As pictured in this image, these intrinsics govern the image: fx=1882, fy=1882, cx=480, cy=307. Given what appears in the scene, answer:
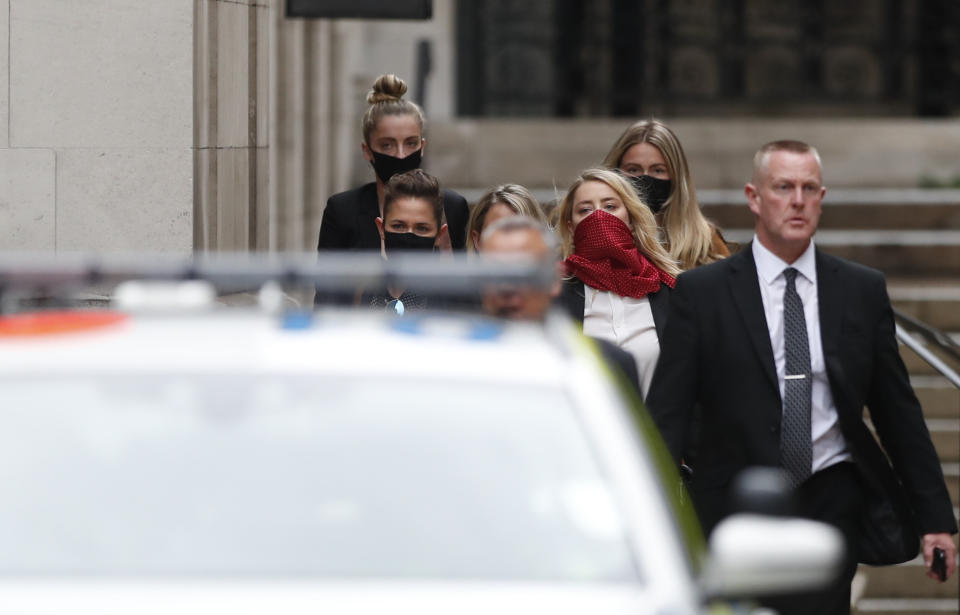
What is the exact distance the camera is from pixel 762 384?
5.51 m

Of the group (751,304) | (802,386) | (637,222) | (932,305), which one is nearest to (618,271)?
(637,222)

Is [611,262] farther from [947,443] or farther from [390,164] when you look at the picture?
[947,443]

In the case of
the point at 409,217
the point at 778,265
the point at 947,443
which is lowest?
the point at 947,443

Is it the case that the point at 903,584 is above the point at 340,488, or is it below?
below

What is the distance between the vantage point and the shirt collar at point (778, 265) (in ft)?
18.6

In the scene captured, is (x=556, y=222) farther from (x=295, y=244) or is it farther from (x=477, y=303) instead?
(x=295, y=244)

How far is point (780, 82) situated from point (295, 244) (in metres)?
7.39

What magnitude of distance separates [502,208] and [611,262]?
514 mm

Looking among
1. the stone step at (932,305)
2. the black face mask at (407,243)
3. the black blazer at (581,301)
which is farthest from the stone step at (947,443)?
the black face mask at (407,243)

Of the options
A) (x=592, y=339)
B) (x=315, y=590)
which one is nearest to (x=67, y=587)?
(x=315, y=590)

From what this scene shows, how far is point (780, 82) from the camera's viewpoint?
19.2 m

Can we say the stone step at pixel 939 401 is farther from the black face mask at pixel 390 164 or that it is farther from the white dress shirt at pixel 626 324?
the white dress shirt at pixel 626 324

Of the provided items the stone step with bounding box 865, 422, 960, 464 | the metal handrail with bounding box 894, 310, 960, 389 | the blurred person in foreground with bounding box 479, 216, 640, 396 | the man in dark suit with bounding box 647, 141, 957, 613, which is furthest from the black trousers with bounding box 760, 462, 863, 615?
the stone step with bounding box 865, 422, 960, 464

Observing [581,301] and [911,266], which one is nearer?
[581,301]
